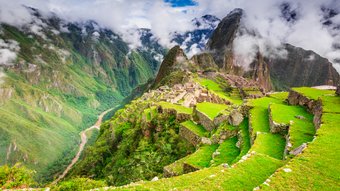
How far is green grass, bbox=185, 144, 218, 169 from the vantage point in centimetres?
2764

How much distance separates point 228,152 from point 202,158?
9.63ft

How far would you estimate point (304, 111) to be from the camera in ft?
116

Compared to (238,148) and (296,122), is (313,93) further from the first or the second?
(238,148)

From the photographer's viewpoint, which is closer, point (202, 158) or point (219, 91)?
point (202, 158)

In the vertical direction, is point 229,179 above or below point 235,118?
below

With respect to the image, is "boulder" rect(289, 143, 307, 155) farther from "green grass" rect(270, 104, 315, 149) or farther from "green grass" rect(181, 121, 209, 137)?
"green grass" rect(181, 121, 209, 137)

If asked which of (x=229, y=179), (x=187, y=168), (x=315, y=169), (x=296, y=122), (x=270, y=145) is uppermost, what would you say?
(x=296, y=122)

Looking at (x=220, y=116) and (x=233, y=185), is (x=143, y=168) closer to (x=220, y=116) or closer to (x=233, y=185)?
(x=220, y=116)

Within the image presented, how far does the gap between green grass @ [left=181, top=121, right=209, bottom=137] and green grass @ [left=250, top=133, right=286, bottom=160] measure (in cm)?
1269

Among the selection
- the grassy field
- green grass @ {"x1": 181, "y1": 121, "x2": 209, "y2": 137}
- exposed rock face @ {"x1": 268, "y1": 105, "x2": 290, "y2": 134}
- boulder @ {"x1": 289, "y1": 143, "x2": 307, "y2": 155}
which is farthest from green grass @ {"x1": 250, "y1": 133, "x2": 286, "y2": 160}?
green grass @ {"x1": 181, "y1": 121, "x2": 209, "y2": 137}

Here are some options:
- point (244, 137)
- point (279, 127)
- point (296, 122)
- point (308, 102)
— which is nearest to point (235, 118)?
point (244, 137)

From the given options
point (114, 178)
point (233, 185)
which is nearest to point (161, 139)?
point (114, 178)

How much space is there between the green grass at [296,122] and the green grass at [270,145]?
4.87 ft

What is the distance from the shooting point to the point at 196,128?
142 ft
